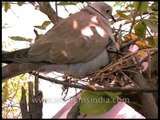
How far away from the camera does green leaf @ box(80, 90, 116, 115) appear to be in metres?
0.56

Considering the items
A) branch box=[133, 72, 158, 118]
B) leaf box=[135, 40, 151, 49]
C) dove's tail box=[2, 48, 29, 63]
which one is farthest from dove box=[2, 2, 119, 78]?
branch box=[133, 72, 158, 118]

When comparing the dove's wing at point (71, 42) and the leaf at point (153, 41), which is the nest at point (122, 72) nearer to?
the leaf at point (153, 41)

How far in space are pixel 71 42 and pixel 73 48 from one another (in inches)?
0.7

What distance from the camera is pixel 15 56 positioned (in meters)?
0.75

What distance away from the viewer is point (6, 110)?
102 cm

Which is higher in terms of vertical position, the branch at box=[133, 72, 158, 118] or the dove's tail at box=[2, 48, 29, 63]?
the dove's tail at box=[2, 48, 29, 63]

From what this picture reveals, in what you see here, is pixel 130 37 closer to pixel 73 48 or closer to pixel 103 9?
pixel 73 48

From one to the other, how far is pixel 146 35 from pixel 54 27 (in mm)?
326

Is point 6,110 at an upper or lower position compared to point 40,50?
lower

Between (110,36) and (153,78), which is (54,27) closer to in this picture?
(110,36)

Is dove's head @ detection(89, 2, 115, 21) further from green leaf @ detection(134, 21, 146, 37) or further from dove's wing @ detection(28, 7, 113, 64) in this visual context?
green leaf @ detection(134, 21, 146, 37)

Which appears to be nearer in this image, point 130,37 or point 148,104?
point 148,104

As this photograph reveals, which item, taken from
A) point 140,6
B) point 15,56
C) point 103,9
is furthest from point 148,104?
point 103,9

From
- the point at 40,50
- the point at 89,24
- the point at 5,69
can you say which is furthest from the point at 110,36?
the point at 5,69
